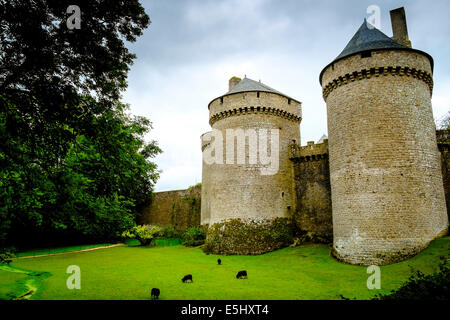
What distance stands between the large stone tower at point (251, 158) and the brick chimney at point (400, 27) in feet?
24.3

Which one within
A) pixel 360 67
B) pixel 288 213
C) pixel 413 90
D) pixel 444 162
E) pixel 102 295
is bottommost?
pixel 102 295

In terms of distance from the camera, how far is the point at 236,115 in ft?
69.6

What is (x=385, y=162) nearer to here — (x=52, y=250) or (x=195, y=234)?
(x=195, y=234)

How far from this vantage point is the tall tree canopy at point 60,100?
270 inches

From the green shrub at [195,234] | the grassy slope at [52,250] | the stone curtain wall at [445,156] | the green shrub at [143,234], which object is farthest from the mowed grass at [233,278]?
the grassy slope at [52,250]

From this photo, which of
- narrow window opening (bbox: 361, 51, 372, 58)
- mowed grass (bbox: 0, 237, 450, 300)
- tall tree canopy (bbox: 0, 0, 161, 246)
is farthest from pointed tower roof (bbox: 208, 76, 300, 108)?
tall tree canopy (bbox: 0, 0, 161, 246)

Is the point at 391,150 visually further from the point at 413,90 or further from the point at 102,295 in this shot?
the point at 102,295

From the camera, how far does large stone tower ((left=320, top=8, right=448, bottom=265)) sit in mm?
13680

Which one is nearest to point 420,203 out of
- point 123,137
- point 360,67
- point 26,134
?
point 360,67

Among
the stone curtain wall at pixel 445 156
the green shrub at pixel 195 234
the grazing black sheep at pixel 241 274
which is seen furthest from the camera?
the green shrub at pixel 195 234

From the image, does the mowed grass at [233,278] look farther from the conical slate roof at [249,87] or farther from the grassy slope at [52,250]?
the conical slate roof at [249,87]

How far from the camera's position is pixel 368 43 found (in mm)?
15758

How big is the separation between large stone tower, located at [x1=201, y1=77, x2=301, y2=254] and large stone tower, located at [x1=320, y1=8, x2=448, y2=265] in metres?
4.95

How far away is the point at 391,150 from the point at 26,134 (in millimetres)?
13840
